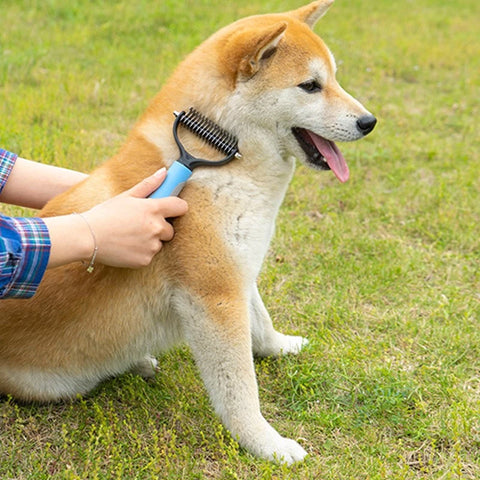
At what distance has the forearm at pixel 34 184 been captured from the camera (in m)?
2.63

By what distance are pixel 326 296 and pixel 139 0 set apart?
5451 mm

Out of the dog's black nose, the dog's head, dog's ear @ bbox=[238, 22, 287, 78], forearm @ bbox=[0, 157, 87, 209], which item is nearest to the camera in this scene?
dog's ear @ bbox=[238, 22, 287, 78]

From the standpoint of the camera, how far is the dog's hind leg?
2.74 m

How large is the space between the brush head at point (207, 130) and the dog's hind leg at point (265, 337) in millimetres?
664

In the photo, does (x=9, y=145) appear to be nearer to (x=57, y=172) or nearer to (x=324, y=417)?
(x=57, y=172)

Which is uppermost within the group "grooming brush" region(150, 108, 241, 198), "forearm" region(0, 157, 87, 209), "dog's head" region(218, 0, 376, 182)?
"dog's head" region(218, 0, 376, 182)

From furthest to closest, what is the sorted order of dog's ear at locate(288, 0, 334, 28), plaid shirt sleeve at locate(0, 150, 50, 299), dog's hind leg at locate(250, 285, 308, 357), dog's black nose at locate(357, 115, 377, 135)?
dog's hind leg at locate(250, 285, 308, 357), dog's ear at locate(288, 0, 334, 28), dog's black nose at locate(357, 115, 377, 135), plaid shirt sleeve at locate(0, 150, 50, 299)

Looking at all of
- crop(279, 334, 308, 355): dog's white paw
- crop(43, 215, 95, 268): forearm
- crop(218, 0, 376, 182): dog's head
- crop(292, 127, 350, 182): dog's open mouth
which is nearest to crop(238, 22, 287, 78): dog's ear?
crop(218, 0, 376, 182): dog's head

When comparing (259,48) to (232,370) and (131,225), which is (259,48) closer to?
(131,225)

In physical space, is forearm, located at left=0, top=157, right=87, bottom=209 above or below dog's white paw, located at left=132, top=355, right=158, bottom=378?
above

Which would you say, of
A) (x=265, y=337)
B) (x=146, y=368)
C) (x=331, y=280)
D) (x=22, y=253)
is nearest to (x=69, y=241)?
(x=22, y=253)

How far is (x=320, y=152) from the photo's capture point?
2.38 m

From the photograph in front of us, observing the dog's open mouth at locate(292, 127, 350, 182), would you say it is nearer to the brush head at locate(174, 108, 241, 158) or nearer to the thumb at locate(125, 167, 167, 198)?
the brush head at locate(174, 108, 241, 158)

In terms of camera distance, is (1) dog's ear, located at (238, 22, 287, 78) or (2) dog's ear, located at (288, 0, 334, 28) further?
(2) dog's ear, located at (288, 0, 334, 28)
